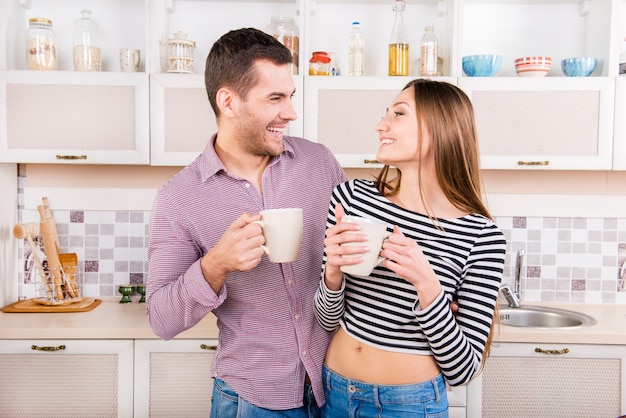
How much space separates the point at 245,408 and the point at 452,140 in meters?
0.76

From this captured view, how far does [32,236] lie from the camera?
2668 mm

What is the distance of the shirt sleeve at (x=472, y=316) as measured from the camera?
3.97 feet

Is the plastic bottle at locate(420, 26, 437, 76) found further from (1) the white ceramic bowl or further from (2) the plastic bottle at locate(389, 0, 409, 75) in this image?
(1) the white ceramic bowl

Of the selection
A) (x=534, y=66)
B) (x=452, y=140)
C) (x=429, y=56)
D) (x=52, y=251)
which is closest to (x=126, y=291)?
(x=52, y=251)

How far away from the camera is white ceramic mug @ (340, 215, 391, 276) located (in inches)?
43.5

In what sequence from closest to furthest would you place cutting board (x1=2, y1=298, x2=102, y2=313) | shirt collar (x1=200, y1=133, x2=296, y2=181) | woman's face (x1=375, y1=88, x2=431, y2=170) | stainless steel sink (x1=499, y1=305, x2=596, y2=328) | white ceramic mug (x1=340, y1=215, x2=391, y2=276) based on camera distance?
1. white ceramic mug (x1=340, y1=215, x2=391, y2=276)
2. woman's face (x1=375, y1=88, x2=431, y2=170)
3. shirt collar (x1=200, y1=133, x2=296, y2=181)
4. cutting board (x1=2, y1=298, x2=102, y2=313)
5. stainless steel sink (x1=499, y1=305, x2=596, y2=328)

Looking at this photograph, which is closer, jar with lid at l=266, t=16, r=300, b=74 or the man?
the man

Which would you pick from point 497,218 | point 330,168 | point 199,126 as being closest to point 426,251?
point 330,168

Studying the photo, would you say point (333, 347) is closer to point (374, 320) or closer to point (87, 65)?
point (374, 320)

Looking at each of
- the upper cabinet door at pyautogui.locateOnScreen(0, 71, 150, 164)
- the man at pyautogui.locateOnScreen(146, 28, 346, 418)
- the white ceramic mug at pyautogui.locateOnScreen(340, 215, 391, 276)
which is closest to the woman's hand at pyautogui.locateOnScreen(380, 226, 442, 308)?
the white ceramic mug at pyautogui.locateOnScreen(340, 215, 391, 276)

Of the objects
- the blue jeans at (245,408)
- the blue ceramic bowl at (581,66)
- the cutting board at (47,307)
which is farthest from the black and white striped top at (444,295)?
the cutting board at (47,307)

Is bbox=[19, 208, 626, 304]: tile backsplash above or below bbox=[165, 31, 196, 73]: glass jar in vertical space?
below

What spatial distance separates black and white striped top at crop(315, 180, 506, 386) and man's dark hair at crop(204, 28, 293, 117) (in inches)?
16.7

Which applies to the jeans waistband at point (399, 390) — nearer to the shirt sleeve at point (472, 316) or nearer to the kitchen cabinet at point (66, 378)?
the shirt sleeve at point (472, 316)
